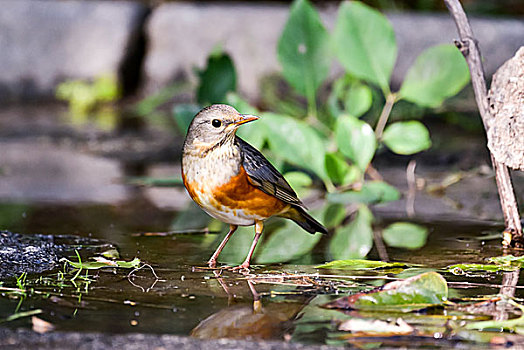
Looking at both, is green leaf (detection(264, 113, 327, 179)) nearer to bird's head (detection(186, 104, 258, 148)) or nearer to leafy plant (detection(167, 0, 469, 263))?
leafy plant (detection(167, 0, 469, 263))

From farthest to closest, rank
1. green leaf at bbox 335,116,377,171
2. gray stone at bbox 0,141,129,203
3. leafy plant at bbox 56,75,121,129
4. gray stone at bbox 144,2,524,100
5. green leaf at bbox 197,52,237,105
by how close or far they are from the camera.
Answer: leafy plant at bbox 56,75,121,129 < gray stone at bbox 144,2,524,100 < green leaf at bbox 197,52,237,105 < gray stone at bbox 0,141,129,203 < green leaf at bbox 335,116,377,171

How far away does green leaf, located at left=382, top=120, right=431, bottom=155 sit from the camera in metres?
Result: 3.99

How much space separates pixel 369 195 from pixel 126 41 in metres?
4.01

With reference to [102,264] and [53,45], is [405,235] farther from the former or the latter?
[53,45]

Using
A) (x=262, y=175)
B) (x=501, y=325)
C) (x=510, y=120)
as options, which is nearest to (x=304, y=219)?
(x=262, y=175)

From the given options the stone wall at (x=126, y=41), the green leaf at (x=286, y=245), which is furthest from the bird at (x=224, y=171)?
the stone wall at (x=126, y=41)

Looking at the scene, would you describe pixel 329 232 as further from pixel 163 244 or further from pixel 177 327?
pixel 177 327

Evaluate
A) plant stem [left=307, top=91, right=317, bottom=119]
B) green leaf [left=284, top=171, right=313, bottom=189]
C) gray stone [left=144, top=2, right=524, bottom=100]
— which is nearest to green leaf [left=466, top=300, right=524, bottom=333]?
green leaf [left=284, top=171, right=313, bottom=189]

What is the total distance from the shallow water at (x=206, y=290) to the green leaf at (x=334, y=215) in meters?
0.47

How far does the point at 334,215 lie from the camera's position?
3.65 metres

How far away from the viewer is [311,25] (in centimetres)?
417

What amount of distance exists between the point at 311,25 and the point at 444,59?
0.74m

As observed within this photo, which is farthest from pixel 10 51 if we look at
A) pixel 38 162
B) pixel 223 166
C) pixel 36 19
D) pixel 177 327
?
pixel 177 327

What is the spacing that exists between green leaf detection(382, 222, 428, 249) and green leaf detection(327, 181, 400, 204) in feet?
1.44
